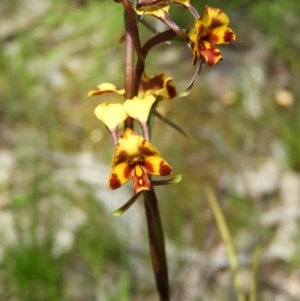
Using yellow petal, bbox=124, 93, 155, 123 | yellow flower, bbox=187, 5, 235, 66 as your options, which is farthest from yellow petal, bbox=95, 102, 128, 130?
yellow flower, bbox=187, 5, 235, 66

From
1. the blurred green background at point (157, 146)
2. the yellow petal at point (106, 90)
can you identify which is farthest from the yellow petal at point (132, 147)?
the blurred green background at point (157, 146)

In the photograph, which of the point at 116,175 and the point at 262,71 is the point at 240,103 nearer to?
the point at 262,71

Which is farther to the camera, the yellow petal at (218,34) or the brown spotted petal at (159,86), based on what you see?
the brown spotted petal at (159,86)

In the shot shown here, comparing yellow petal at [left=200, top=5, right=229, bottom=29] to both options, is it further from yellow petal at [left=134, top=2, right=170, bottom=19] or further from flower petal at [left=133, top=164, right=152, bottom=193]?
flower petal at [left=133, top=164, right=152, bottom=193]

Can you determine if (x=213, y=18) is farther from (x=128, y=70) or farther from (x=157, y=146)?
(x=157, y=146)

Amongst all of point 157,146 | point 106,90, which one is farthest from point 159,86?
point 157,146

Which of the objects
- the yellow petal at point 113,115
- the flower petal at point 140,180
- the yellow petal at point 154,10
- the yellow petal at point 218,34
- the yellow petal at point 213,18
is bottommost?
the flower petal at point 140,180

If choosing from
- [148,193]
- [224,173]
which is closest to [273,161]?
[224,173]

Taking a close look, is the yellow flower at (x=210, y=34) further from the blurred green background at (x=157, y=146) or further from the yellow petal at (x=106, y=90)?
the blurred green background at (x=157, y=146)
